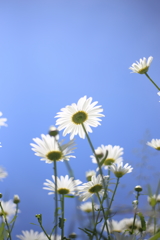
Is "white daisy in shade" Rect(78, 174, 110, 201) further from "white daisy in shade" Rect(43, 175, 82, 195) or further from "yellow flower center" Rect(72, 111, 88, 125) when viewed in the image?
"yellow flower center" Rect(72, 111, 88, 125)

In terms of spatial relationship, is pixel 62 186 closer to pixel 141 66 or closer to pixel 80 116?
pixel 80 116

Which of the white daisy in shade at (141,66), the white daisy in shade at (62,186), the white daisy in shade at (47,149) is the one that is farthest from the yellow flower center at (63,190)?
the white daisy in shade at (141,66)

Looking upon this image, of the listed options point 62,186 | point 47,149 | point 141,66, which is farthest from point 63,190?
point 141,66

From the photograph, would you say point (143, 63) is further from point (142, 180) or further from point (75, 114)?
point (142, 180)

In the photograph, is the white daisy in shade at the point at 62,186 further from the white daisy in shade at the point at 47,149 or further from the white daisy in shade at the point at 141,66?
the white daisy in shade at the point at 141,66

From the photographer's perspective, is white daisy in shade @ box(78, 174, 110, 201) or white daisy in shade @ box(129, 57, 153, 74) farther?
white daisy in shade @ box(129, 57, 153, 74)

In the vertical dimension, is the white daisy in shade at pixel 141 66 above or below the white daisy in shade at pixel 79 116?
above

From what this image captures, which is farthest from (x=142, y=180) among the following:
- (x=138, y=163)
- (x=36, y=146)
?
(x=36, y=146)

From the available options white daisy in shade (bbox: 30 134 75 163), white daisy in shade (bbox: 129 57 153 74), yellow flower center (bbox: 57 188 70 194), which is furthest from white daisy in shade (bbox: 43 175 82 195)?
white daisy in shade (bbox: 129 57 153 74)
